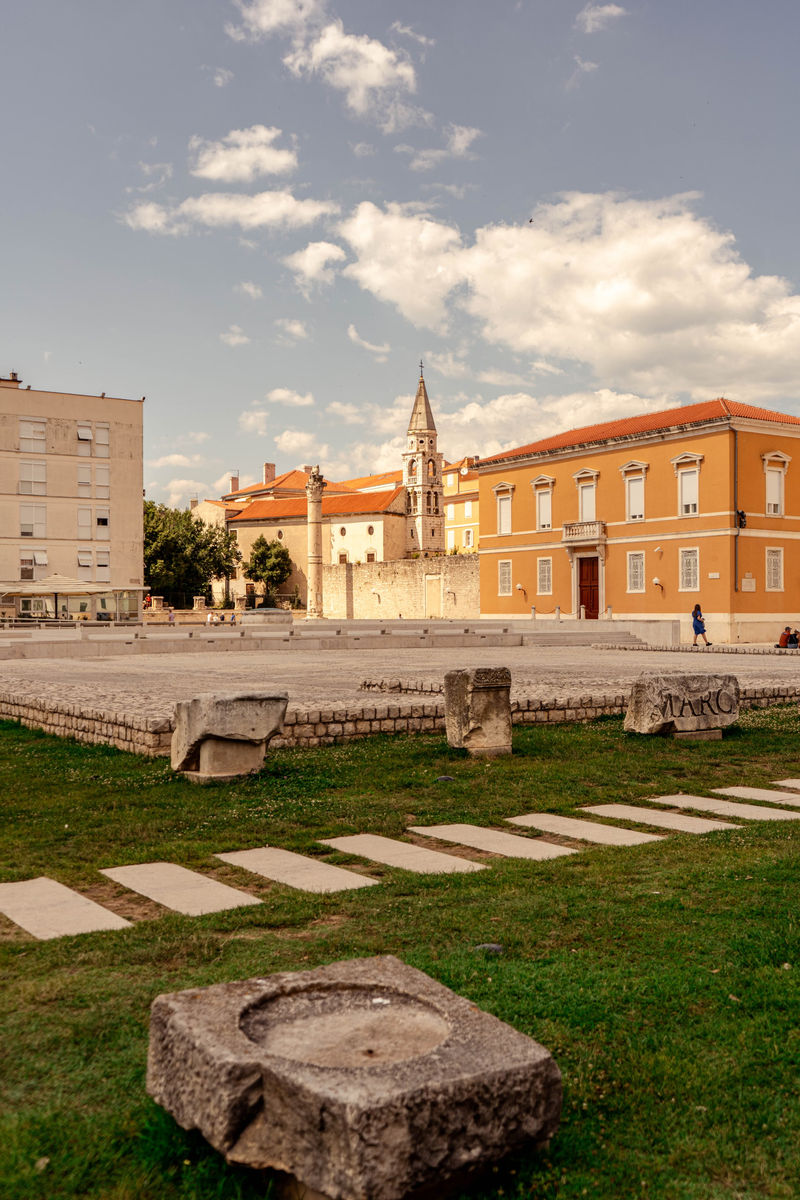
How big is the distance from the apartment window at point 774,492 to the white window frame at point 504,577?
13.9 m

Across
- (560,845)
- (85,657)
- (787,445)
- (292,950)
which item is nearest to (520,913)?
(292,950)

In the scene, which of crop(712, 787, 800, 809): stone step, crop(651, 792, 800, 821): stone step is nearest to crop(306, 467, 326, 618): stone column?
crop(712, 787, 800, 809): stone step

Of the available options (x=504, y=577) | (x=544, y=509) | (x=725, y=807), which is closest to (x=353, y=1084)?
(x=725, y=807)

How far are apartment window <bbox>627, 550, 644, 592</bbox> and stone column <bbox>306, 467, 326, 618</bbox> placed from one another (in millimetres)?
37874

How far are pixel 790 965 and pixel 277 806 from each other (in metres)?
4.12

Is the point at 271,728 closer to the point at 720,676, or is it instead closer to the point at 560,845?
the point at 560,845

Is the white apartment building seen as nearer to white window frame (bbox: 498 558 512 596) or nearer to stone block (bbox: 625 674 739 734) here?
white window frame (bbox: 498 558 512 596)

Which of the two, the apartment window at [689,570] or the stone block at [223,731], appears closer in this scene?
the stone block at [223,731]

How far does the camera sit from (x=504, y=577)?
50719 mm

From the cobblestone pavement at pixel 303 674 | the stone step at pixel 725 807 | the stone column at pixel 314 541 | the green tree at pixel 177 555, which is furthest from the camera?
the stone column at pixel 314 541

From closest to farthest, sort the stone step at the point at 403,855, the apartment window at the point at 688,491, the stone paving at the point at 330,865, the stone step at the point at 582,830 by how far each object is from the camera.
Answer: the stone paving at the point at 330,865
the stone step at the point at 403,855
the stone step at the point at 582,830
the apartment window at the point at 688,491

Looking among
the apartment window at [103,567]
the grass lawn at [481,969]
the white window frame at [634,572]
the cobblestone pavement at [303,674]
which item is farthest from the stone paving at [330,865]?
the apartment window at [103,567]

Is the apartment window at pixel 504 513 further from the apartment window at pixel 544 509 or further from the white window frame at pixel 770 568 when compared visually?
the white window frame at pixel 770 568

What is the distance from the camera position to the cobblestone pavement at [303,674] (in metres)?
12.6
